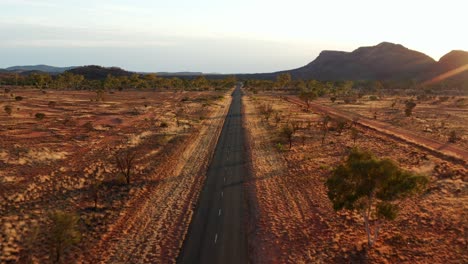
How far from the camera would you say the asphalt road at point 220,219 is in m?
21.3

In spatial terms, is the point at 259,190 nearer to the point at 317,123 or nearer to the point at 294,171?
the point at 294,171

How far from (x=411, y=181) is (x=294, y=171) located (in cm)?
1947

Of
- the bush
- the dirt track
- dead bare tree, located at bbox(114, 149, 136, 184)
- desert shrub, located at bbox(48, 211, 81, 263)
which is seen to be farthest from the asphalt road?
the dirt track

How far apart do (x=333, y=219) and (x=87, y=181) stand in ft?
77.9

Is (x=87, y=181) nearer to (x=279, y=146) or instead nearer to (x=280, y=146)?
(x=279, y=146)

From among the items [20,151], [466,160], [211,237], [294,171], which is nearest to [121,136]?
[20,151]

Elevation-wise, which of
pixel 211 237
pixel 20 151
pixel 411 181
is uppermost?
pixel 411 181

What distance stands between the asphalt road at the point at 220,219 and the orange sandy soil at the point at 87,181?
3.30ft

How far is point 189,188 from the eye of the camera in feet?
108

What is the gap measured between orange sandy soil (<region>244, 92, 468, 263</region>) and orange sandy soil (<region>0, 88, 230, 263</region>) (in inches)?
266

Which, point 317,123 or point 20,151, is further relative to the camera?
point 317,123

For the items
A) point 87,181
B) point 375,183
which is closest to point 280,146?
point 87,181

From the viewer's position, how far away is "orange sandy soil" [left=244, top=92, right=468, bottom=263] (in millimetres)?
21156

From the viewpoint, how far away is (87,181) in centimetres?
3303
